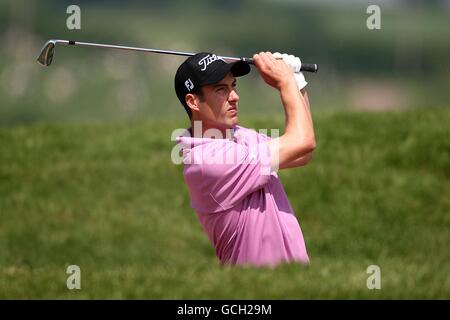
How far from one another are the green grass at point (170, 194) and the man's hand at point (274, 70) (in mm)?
4887

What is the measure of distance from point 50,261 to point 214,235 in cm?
589

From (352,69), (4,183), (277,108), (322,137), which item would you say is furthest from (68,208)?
(352,69)

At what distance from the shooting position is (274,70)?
16.2ft

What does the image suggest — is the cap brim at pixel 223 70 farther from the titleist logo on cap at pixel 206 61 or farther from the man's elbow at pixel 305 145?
the man's elbow at pixel 305 145

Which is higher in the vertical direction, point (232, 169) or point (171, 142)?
point (171, 142)

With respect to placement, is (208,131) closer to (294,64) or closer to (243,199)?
(243,199)

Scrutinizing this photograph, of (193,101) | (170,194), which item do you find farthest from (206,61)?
(170,194)

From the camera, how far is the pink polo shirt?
16.2 feet

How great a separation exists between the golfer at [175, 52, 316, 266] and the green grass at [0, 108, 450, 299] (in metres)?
4.66

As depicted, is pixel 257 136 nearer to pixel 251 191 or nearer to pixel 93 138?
pixel 251 191

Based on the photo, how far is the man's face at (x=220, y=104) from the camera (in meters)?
5.11

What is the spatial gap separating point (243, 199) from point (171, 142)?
7.27 metres

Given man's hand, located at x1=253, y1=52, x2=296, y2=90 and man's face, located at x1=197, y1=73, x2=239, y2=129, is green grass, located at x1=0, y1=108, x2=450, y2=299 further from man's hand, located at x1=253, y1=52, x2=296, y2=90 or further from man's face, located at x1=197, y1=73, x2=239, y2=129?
man's hand, located at x1=253, y1=52, x2=296, y2=90

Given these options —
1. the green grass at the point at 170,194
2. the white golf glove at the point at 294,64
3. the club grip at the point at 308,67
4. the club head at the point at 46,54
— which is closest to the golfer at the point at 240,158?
the white golf glove at the point at 294,64
